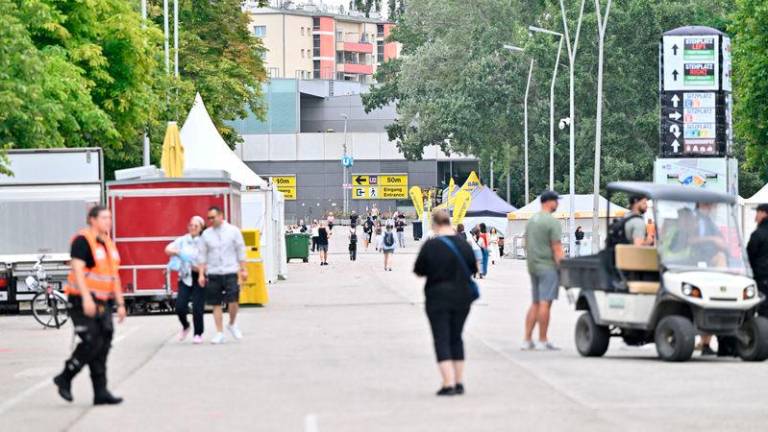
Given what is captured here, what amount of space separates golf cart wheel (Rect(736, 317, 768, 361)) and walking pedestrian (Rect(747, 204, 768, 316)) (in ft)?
3.03

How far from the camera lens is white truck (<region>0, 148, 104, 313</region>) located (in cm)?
3291

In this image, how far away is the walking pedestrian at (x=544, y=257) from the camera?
19453 millimetres

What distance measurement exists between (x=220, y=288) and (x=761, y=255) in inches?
259

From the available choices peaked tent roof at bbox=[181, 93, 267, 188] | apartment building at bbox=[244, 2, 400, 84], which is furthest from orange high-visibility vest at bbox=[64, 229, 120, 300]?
apartment building at bbox=[244, 2, 400, 84]

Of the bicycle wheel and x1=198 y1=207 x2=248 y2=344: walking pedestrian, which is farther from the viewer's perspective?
the bicycle wheel

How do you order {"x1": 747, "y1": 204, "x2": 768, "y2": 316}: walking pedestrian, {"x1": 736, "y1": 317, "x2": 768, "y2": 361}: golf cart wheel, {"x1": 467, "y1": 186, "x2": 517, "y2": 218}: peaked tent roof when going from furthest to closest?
{"x1": 467, "y1": 186, "x2": 517, "y2": 218}: peaked tent roof → {"x1": 747, "y1": 204, "x2": 768, "y2": 316}: walking pedestrian → {"x1": 736, "y1": 317, "x2": 768, "y2": 361}: golf cart wheel

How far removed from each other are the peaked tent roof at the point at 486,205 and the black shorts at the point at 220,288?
2206 inches

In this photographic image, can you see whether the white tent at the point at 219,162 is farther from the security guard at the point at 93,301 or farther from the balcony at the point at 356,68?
the balcony at the point at 356,68

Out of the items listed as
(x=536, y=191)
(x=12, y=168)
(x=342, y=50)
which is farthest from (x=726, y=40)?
(x=342, y=50)

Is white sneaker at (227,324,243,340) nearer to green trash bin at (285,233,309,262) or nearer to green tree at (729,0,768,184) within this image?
green tree at (729,0,768,184)

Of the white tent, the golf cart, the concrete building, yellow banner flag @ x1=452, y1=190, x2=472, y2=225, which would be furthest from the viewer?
the concrete building

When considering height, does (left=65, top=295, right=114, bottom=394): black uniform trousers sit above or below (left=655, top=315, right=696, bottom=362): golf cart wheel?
above

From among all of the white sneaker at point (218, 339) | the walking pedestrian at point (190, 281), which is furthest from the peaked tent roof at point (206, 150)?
the white sneaker at point (218, 339)

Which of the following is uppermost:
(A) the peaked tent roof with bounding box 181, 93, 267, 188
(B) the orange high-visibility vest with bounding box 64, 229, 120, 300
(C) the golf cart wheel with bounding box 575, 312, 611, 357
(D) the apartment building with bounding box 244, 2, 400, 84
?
(D) the apartment building with bounding box 244, 2, 400, 84
